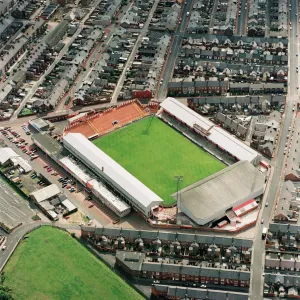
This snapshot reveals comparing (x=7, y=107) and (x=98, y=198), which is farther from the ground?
(x=7, y=107)

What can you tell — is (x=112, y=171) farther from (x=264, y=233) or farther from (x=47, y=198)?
(x=264, y=233)

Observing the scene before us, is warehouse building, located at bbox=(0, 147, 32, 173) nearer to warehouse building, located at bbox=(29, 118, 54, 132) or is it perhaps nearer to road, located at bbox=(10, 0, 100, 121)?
warehouse building, located at bbox=(29, 118, 54, 132)

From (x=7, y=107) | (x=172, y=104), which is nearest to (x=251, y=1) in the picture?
(x=172, y=104)

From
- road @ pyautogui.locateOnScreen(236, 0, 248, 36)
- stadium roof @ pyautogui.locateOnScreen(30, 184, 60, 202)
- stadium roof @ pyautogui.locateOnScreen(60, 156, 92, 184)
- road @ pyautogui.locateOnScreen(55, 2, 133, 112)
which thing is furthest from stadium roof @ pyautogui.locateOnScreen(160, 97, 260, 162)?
road @ pyautogui.locateOnScreen(236, 0, 248, 36)

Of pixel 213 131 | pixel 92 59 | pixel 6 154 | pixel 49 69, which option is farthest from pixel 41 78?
pixel 213 131

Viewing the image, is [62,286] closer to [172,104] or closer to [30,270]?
[30,270]
